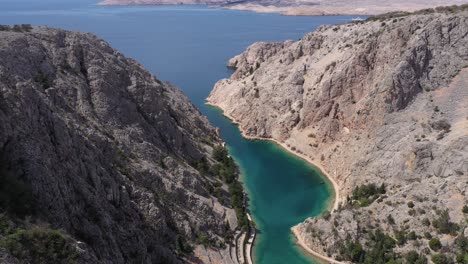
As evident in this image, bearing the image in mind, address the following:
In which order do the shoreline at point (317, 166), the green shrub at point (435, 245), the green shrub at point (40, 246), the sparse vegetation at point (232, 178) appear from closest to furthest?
the green shrub at point (40, 246) < the green shrub at point (435, 245) < the sparse vegetation at point (232, 178) < the shoreline at point (317, 166)

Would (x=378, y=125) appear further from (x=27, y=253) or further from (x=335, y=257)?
(x=27, y=253)

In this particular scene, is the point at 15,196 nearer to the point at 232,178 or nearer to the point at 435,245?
the point at 435,245

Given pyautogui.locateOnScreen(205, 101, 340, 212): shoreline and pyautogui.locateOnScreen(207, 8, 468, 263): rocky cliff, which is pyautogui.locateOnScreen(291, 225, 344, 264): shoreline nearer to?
pyautogui.locateOnScreen(207, 8, 468, 263): rocky cliff

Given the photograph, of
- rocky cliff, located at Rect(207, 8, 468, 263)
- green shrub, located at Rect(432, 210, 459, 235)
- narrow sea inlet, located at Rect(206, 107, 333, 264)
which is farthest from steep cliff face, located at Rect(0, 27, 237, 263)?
green shrub, located at Rect(432, 210, 459, 235)

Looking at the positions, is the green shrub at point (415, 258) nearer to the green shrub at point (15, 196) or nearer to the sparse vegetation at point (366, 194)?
the sparse vegetation at point (366, 194)

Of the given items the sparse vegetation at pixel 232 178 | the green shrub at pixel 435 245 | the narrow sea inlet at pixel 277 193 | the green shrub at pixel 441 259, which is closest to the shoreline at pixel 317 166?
the narrow sea inlet at pixel 277 193

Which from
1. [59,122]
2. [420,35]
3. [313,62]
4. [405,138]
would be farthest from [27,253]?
[313,62]
